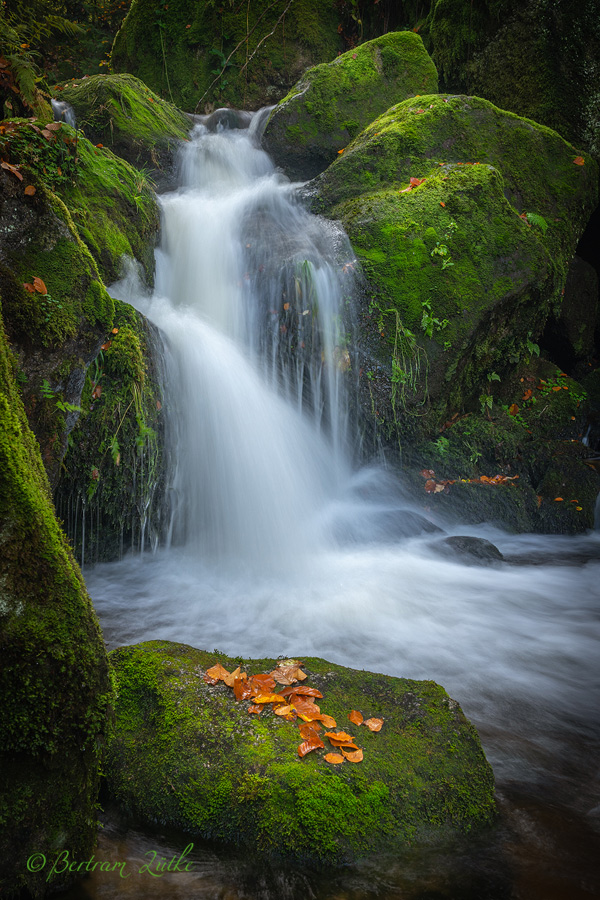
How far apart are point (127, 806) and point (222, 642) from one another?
1.75 meters

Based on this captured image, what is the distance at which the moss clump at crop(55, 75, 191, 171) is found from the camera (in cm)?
852

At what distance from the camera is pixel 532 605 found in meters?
4.92

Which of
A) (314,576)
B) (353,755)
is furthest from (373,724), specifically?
(314,576)

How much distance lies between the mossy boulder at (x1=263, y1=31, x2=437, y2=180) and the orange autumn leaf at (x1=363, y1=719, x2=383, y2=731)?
9745 mm

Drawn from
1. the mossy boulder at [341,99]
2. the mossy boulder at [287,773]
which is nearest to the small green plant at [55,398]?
the mossy boulder at [287,773]

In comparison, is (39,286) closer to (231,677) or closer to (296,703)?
(231,677)

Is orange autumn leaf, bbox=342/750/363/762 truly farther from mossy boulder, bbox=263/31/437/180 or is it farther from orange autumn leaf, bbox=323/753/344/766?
mossy boulder, bbox=263/31/437/180

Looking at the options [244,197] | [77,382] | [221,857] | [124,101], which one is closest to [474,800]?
[221,857]

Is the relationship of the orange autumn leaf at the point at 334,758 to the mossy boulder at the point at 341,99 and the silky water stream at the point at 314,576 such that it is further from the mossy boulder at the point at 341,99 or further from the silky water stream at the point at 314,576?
the mossy boulder at the point at 341,99

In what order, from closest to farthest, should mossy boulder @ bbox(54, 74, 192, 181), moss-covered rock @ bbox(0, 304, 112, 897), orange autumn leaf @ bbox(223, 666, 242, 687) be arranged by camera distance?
moss-covered rock @ bbox(0, 304, 112, 897)
orange autumn leaf @ bbox(223, 666, 242, 687)
mossy boulder @ bbox(54, 74, 192, 181)

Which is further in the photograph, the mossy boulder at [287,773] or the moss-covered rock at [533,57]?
the moss-covered rock at [533,57]

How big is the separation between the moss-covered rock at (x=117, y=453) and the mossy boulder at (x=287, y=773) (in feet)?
7.83

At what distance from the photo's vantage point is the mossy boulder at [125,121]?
852 centimetres

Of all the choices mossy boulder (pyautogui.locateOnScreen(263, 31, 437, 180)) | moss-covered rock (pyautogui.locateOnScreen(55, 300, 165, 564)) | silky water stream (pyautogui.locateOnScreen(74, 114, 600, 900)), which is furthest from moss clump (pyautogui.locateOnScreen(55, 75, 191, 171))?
moss-covered rock (pyautogui.locateOnScreen(55, 300, 165, 564))
